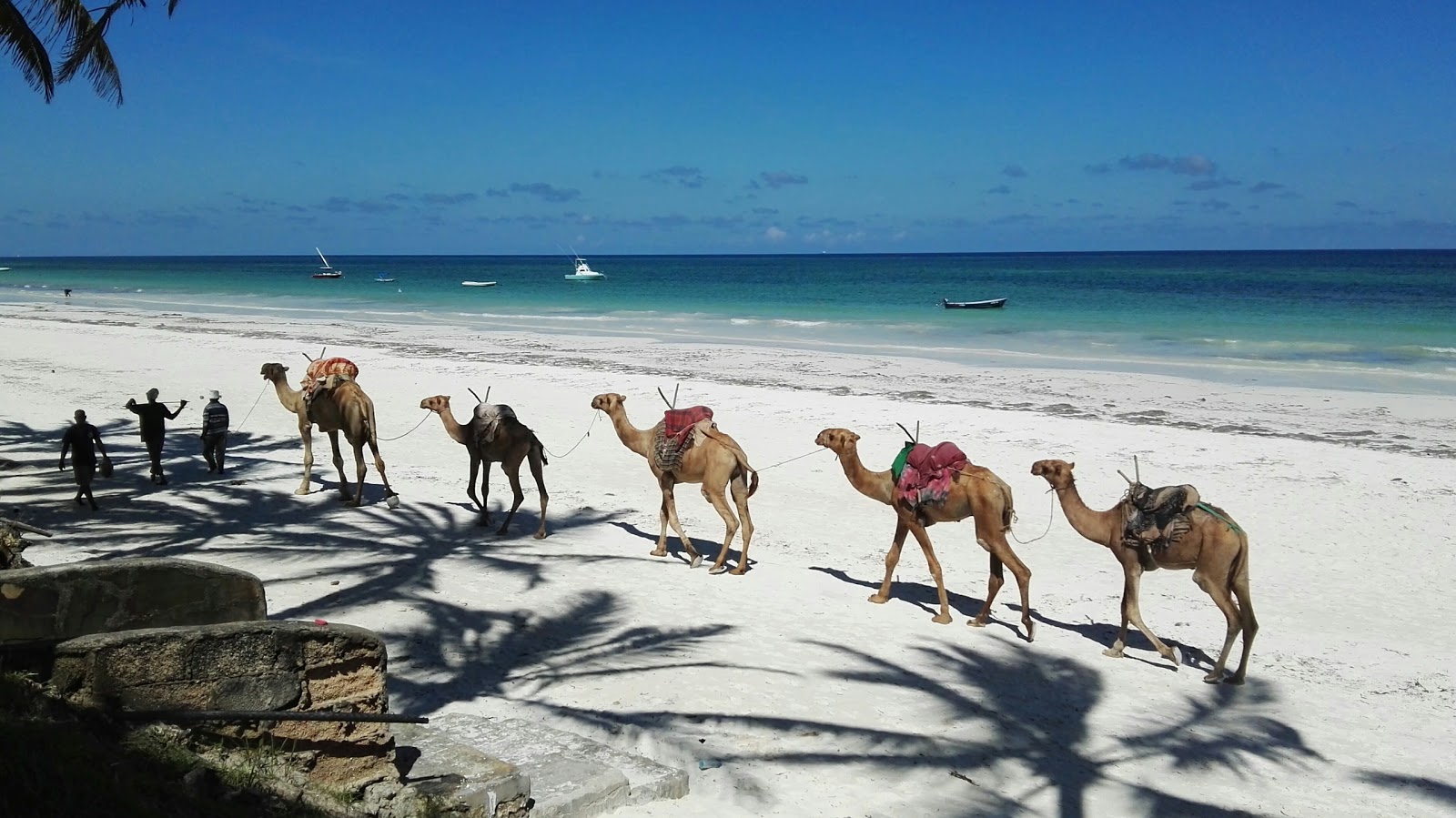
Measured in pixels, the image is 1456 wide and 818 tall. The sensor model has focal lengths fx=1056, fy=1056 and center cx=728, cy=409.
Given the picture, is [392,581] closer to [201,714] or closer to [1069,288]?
[201,714]

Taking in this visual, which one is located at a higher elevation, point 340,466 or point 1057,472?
point 1057,472

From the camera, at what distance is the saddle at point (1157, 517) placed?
28.1 feet

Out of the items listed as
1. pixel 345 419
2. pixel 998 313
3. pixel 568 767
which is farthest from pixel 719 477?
pixel 998 313

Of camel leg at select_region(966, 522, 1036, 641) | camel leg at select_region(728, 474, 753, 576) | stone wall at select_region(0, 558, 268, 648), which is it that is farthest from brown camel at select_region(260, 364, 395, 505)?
camel leg at select_region(966, 522, 1036, 641)

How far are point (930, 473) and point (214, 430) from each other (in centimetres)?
1010

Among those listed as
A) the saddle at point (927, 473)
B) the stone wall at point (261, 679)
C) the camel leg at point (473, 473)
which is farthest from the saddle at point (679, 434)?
the stone wall at point (261, 679)

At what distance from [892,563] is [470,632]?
3967 millimetres

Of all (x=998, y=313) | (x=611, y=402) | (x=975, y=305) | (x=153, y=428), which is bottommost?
(x=153, y=428)

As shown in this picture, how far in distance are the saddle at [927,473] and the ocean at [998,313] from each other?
2223 cm

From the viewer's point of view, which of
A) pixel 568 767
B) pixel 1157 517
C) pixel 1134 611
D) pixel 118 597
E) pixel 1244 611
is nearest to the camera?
pixel 118 597

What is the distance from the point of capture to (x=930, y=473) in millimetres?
9664

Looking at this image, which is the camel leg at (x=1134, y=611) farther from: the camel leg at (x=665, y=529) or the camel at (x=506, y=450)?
the camel at (x=506, y=450)

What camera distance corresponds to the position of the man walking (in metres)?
14.4

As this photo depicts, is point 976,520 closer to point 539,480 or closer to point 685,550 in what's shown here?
point 685,550
